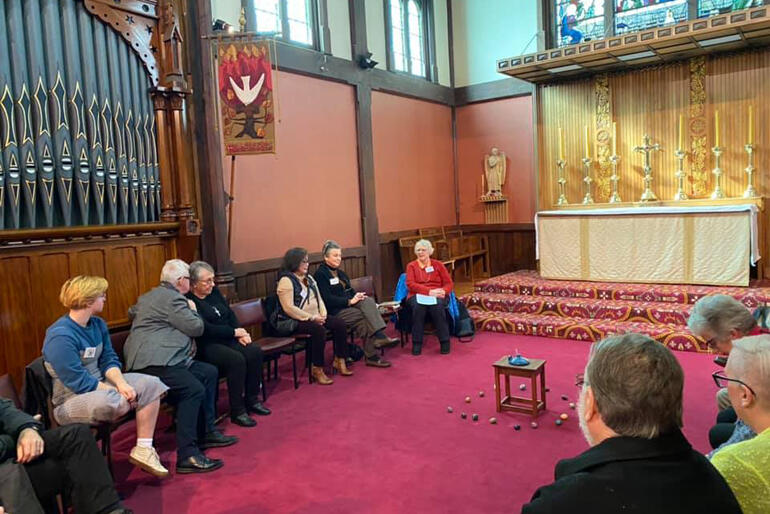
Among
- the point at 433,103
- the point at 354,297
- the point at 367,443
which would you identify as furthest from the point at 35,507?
the point at 433,103

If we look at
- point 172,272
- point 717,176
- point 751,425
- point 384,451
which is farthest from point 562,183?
point 751,425

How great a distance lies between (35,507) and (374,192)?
607 centimetres

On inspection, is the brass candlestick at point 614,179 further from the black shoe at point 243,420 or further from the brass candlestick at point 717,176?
the black shoe at point 243,420

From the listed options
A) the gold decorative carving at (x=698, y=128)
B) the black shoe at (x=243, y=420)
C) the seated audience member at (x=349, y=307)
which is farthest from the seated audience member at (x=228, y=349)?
the gold decorative carving at (x=698, y=128)

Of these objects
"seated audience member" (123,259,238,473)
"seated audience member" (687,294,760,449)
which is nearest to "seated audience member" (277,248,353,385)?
"seated audience member" (123,259,238,473)

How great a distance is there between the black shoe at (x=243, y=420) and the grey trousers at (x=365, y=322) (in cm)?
154

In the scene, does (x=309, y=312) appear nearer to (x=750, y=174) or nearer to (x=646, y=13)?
(x=750, y=174)

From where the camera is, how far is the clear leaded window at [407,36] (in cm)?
→ 869

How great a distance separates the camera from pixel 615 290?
6773 millimetres

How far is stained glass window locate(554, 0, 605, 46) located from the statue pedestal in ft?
7.84

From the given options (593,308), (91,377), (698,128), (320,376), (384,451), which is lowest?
(384,451)

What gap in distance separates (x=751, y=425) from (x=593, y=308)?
4.96m

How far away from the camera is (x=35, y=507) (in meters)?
2.50

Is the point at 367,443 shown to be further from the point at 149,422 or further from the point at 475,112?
the point at 475,112
